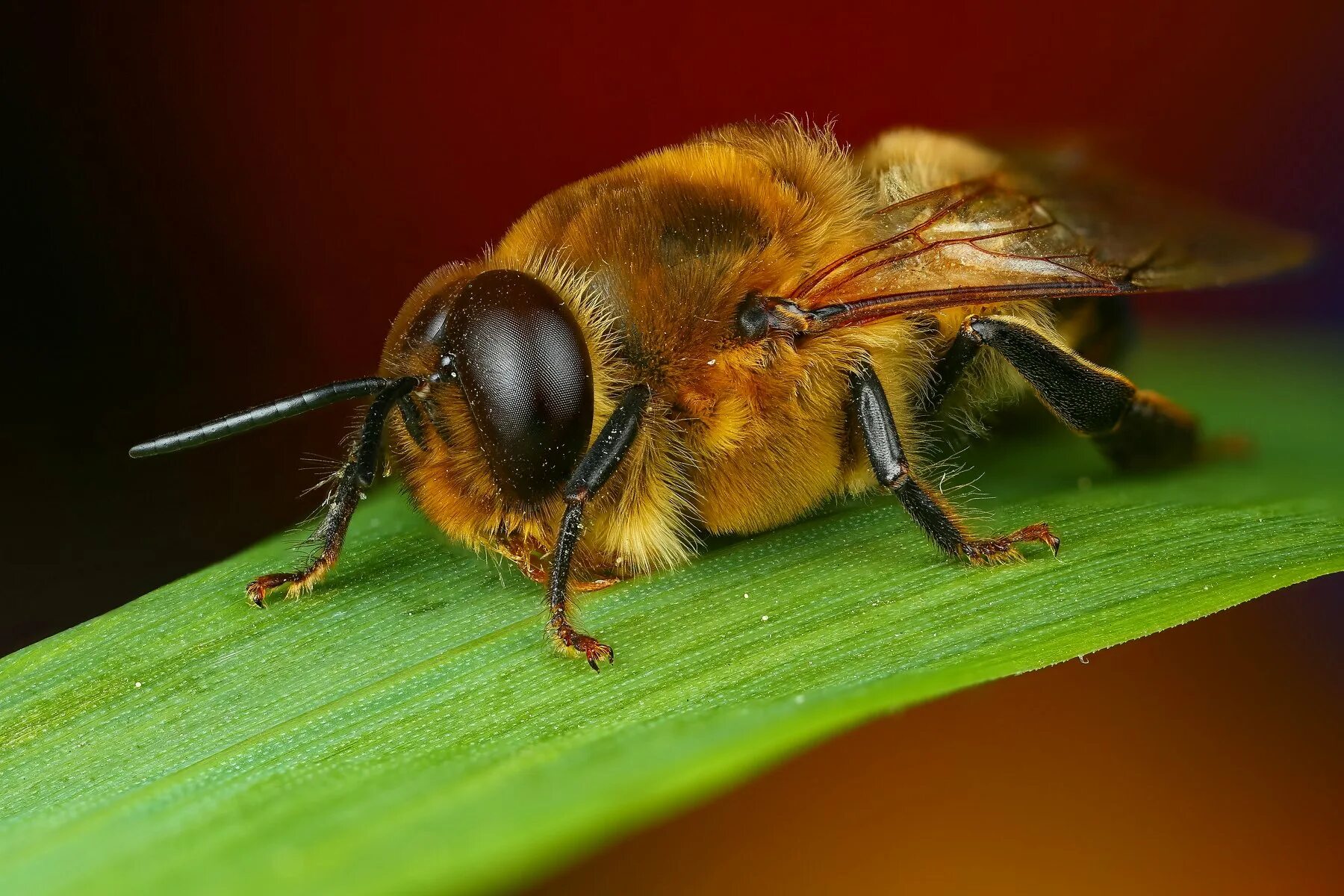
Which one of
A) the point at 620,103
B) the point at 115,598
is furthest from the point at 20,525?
the point at 620,103

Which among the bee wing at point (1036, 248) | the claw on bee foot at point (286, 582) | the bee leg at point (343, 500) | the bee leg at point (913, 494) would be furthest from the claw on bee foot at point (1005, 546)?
the claw on bee foot at point (286, 582)

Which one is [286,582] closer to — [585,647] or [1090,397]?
[585,647]

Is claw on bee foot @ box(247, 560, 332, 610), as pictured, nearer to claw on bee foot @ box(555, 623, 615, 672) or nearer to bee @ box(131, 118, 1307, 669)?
bee @ box(131, 118, 1307, 669)

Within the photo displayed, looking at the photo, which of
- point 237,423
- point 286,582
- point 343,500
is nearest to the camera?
point 237,423

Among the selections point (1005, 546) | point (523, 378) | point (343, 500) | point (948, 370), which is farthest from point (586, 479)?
point (948, 370)

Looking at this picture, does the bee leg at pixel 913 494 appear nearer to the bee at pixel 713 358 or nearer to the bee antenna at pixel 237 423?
the bee at pixel 713 358

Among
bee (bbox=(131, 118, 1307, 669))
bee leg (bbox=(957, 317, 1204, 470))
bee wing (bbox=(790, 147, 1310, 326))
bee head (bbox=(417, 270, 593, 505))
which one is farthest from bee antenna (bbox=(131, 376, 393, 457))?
bee leg (bbox=(957, 317, 1204, 470))

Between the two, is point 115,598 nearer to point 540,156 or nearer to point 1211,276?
point 540,156

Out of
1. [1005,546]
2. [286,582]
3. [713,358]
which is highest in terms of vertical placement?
[713,358]
